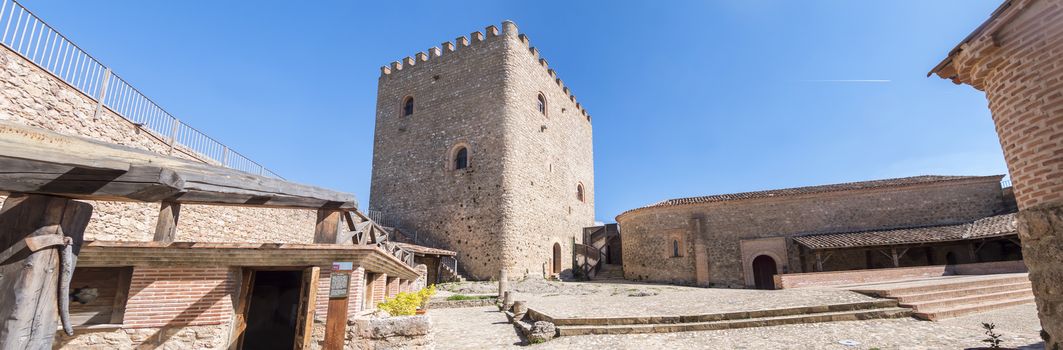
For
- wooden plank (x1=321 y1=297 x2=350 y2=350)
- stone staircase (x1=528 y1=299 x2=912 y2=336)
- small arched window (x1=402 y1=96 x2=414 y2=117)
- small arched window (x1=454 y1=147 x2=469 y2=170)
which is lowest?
stone staircase (x1=528 y1=299 x2=912 y2=336)

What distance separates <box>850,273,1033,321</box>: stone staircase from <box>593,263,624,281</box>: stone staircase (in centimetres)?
1400

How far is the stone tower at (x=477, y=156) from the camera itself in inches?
755

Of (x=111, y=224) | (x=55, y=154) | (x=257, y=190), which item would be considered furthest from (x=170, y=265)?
(x=111, y=224)

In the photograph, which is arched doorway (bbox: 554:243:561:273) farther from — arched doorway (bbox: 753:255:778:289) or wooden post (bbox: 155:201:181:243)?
wooden post (bbox: 155:201:181:243)

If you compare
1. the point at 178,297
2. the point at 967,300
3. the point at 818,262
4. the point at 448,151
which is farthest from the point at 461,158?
the point at 967,300

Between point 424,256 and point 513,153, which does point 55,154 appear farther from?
point 513,153

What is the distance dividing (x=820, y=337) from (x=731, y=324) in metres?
1.54

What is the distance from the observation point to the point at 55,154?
2418 mm

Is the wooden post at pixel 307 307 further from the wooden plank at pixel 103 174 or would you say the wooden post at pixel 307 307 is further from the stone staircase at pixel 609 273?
the stone staircase at pixel 609 273

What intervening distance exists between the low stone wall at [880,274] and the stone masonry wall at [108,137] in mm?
16473

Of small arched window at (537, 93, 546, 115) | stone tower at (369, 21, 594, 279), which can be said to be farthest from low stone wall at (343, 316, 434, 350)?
small arched window at (537, 93, 546, 115)

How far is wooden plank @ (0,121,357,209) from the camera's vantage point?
2.34m

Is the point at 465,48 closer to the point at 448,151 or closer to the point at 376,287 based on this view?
the point at 448,151

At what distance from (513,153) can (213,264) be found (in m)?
14.4
